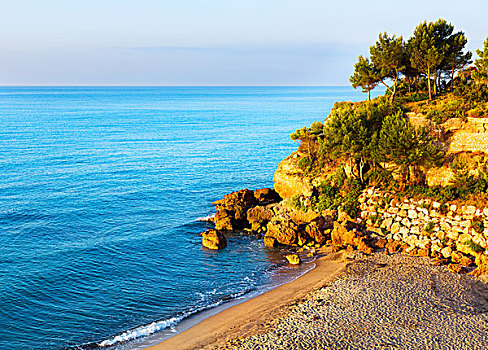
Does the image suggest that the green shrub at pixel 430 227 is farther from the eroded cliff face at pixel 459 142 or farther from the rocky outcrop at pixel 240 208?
the rocky outcrop at pixel 240 208

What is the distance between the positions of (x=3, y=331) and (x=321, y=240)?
28.2 metres

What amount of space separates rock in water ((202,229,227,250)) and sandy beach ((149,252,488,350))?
10.1 meters

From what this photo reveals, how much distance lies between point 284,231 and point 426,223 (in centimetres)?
1364

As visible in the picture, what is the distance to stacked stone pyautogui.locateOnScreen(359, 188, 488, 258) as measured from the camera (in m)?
38.4

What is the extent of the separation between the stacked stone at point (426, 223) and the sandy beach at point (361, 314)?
9.51 ft

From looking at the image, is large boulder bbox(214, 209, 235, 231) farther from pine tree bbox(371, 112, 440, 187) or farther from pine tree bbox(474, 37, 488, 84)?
pine tree bbox(474, 37, 488, 84)

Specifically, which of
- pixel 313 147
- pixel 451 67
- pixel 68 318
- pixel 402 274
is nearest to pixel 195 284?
pixel 68 318

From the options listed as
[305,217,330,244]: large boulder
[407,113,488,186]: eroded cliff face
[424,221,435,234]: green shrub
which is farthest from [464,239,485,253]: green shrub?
[305,217,330,244]: large boulder

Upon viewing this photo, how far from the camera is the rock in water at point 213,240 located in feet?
141

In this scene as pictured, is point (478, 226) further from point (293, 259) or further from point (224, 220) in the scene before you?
point (224, 220)

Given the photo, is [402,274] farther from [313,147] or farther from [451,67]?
[451,67]

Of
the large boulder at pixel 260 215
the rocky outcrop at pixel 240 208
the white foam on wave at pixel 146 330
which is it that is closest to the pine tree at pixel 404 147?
the large boulder at pixel 260 215

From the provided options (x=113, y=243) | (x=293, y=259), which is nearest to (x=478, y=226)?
(x=293, y=259)

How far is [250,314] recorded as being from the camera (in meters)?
30.5
